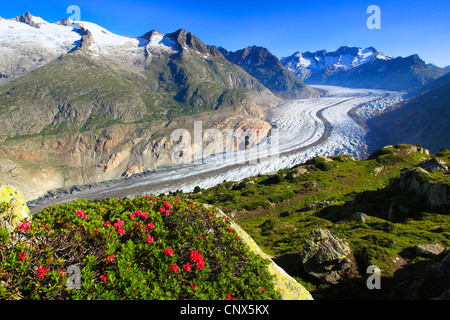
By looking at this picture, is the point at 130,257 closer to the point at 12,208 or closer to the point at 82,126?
the point at 12,208

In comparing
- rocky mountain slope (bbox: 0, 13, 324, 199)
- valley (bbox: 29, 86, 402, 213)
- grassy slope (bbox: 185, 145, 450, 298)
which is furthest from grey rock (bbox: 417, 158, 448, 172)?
rocky mountain slope (bbox: 0, 13, 324, 199)

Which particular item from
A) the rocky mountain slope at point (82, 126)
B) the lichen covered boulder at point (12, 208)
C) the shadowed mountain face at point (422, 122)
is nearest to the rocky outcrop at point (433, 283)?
the lichen covered boulder at point (12, 208)

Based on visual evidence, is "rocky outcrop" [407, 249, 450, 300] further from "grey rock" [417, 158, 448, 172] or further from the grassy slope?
"grey rock" [417, 158, 448, 172]

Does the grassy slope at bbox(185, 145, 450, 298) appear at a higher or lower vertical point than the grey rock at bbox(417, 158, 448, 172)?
lower

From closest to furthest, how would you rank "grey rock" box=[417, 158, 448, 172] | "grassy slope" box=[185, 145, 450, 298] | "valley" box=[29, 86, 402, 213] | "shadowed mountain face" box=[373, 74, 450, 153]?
"grassy slope" box=[185, 145, 450, 298] → "grey rock" box=[417, 158, 448, 172] → "valley" box=[29, 86, 402, 213] → "shadowed mountain face" box=[373, 74, 450, 153]

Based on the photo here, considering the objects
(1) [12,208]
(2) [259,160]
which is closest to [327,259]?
(1) [12,208]

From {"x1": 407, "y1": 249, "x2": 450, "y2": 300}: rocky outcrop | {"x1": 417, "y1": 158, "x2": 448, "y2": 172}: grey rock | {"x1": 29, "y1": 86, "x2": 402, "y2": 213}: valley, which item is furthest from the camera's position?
{"x1": 29, "y1": 86, "x2": 402, "y2": 213}: valley

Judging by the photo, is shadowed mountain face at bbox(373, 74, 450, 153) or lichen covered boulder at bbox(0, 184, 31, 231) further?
shadowed mountain face at bbox(373, 74, 450, 153)

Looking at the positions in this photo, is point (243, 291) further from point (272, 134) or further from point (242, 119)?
point (242, 119)
